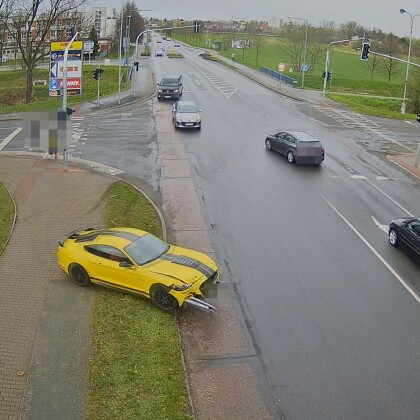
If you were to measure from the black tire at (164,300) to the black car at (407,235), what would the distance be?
7.18 meters

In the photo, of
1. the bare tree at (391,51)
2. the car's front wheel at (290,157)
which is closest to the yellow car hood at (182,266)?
the car's front wheel at (290,157)

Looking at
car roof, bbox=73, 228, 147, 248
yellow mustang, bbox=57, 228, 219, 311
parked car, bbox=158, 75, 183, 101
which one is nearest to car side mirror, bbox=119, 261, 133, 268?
yellow mustang, bbox=57, 228, 219, 311

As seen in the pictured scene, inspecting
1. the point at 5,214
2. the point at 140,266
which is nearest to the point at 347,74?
the point at 5,214

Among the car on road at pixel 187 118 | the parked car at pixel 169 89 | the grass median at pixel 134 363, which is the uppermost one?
the parked car at pixel 169 89

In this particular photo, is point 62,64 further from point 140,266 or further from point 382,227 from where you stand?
point 140,266

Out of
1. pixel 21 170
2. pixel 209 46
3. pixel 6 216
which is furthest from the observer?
pixel 209 46

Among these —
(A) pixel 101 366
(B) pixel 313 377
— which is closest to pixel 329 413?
(B) pixel 313 377

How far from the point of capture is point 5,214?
18250mm

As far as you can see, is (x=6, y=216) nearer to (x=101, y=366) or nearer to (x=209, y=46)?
(x=101, y=366)

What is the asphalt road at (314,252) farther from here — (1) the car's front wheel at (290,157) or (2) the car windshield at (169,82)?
(2) the car windshield at (169,82)

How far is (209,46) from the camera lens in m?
132

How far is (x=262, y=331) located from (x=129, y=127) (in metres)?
23.6

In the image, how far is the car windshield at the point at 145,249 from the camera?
515 inches

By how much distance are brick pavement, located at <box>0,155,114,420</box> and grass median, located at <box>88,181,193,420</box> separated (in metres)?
1.16
